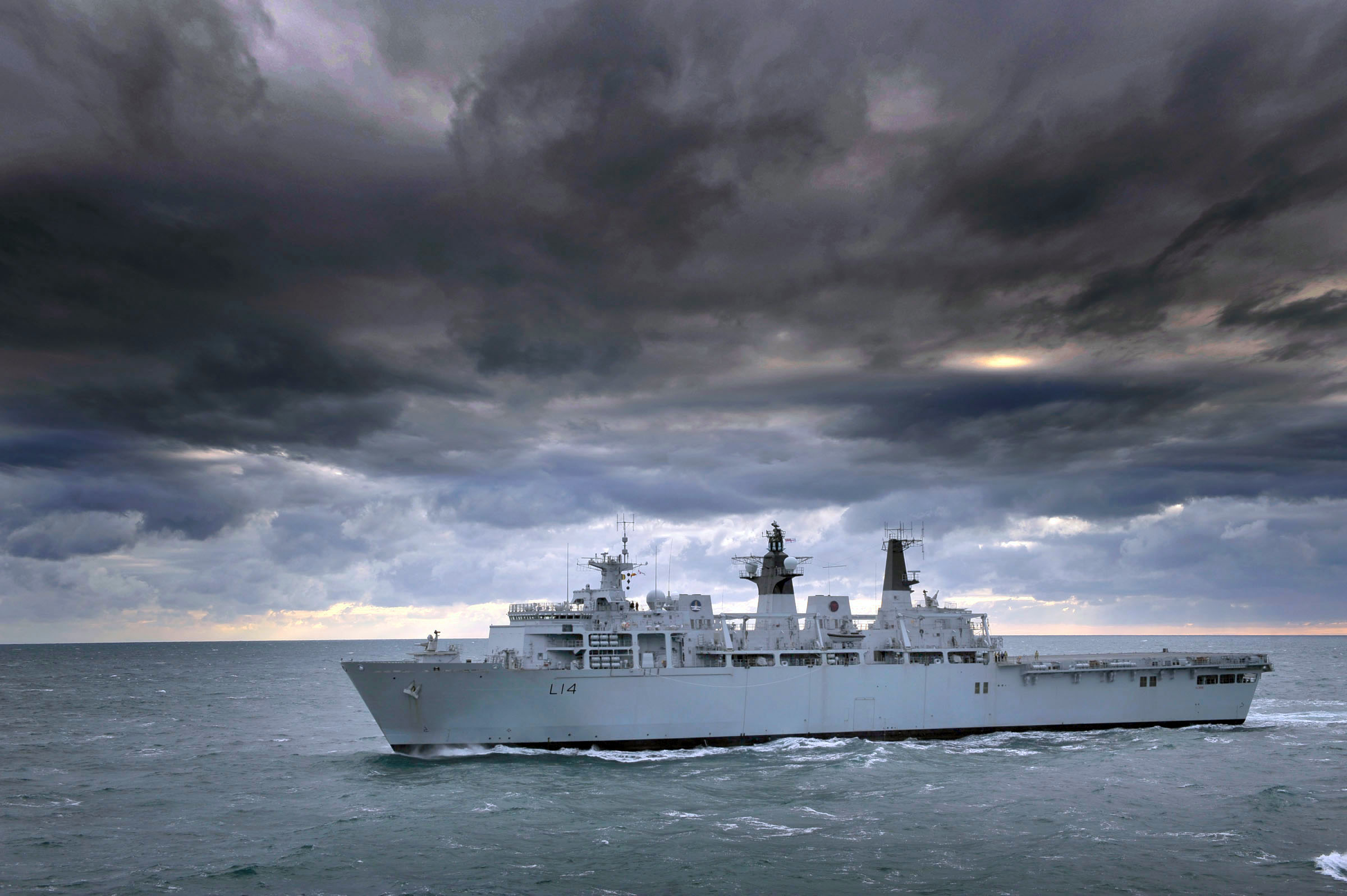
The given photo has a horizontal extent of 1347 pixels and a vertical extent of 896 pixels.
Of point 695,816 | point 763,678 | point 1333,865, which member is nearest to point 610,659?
point 763,678

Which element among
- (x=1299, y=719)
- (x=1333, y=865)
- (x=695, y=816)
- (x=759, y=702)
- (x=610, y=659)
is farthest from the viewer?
(x=1299, y=719)

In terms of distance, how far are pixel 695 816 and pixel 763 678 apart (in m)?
12.8

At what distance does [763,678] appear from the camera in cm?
4012

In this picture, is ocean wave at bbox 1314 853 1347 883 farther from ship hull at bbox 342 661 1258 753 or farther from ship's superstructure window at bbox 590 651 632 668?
ship's superstructure window at bbox 590 651 632 668

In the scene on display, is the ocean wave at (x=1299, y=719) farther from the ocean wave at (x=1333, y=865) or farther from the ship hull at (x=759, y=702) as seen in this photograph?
the ocean wave at (x=1333, y=865)

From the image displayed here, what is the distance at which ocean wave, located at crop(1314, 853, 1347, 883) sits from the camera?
22.0 metres

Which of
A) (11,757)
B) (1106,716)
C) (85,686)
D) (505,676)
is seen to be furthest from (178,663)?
(1106,716)

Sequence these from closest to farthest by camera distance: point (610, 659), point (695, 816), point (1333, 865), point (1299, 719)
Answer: point (1333, 865) < point (695, 816) < point (610, 659) < point (1299, 719)

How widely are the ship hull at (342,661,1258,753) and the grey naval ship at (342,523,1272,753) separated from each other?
0.07m

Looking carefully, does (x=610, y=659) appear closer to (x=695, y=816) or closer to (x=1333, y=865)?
(x=695, y=816)

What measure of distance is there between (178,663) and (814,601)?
156828 millimetres

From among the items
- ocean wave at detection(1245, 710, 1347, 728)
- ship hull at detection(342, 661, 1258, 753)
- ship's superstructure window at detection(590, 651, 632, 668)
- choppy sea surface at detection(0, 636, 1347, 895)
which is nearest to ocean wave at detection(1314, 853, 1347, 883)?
choppy sea surface at detection(0, 636, 1347, 895)

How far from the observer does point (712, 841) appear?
2522 cm

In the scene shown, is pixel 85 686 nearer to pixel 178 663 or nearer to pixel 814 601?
pixel 178 663
